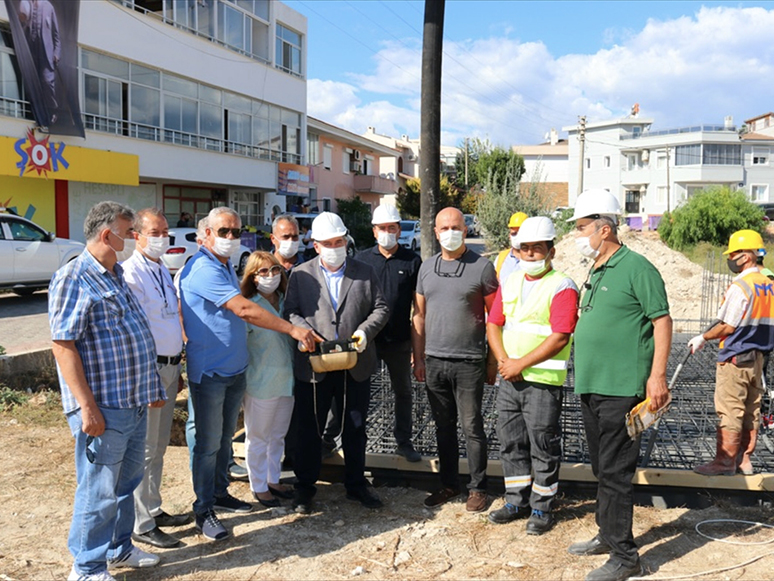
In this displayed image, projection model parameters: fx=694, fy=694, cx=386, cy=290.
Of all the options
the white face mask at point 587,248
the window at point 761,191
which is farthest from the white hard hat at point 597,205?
the window at point 761,191

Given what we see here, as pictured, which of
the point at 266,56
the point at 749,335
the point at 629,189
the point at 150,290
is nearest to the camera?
the point at 150,290

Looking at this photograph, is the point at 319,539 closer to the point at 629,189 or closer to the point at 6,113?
the point at 6,113

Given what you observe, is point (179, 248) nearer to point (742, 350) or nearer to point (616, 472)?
point (742, 350)

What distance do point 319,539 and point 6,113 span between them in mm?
17843

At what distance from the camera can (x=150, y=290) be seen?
414cm

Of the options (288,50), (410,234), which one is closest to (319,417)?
(288,50)

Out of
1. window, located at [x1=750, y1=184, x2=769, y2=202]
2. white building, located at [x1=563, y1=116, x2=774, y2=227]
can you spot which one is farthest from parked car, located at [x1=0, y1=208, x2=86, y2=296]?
window, located at [x1=750, y1=184, x2=769, y2=202]

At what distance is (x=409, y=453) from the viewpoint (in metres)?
5.19

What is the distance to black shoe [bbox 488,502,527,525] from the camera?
450cm

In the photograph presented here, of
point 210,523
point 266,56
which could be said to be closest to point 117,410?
A: point 210,523

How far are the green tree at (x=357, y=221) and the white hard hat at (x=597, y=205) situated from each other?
27601 millimetres

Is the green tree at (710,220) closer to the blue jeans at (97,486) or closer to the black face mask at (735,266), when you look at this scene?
the black face mask at (735,266)

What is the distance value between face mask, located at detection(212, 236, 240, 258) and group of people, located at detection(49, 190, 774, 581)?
0.01m

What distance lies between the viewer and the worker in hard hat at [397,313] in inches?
207
